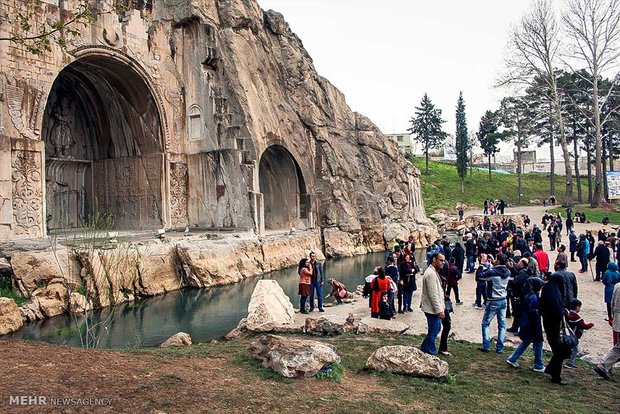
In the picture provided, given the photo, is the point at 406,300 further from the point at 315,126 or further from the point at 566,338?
the point at 315,126

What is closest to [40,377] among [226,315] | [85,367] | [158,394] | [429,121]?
[85,367]

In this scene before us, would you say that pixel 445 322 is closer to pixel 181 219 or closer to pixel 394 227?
pixel 181 219

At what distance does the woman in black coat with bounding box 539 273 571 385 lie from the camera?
758cm

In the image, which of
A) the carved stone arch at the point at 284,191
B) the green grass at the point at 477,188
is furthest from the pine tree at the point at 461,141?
the carved stone arch at the point at 284,191

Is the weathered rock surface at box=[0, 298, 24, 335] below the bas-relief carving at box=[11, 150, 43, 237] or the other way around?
below

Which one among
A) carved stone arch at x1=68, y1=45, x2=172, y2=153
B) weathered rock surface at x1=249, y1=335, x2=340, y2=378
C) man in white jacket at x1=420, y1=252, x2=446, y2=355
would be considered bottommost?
weathered rock surface at x1=249, y1=335, x2=340, y2=378

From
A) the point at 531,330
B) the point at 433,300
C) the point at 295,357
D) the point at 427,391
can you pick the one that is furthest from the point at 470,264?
the point at 295,357

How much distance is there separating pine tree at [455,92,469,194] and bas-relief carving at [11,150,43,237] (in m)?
52.5

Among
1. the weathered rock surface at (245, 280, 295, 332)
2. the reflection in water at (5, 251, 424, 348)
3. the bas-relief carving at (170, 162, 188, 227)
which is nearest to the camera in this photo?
the weathered rock surface at (245, 280, 295, 332)

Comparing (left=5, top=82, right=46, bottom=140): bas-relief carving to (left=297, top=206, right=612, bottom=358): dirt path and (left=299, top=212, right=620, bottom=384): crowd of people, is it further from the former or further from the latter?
(left=299, top=212, right=620, bottom=384): crowd of people

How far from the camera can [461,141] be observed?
6725 centimetres

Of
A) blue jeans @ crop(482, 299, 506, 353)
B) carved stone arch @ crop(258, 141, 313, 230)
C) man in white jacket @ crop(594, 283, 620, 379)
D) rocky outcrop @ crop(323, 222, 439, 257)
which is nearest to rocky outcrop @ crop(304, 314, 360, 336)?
blue jeans @ crop(482, 299, 506, 353)

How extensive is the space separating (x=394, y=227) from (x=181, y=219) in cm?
1657

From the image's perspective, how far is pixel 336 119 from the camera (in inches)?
1583
